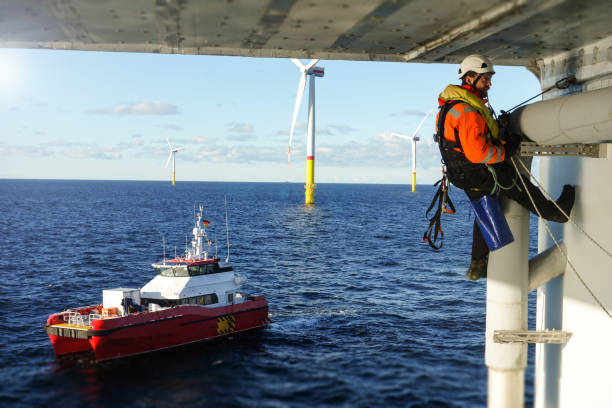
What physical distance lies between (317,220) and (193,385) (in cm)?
7720

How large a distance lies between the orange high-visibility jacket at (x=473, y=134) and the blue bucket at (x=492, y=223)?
2.64ft

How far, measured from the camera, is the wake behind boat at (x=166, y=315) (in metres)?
24.5

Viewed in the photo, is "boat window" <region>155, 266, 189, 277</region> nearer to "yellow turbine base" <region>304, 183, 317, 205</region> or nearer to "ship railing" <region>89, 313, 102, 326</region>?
"ship railing" <region>89, 313, 102, 326</region>

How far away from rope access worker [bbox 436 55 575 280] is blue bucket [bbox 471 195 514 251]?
14 cm

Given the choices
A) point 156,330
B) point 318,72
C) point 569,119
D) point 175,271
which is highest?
point 318,72

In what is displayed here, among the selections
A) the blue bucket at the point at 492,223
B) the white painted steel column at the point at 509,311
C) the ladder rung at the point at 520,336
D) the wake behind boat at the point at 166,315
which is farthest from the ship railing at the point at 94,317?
the blue bucket at the point at 492,223

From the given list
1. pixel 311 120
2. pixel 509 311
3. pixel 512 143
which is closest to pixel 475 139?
pixel 512 143

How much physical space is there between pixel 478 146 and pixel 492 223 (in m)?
1.30

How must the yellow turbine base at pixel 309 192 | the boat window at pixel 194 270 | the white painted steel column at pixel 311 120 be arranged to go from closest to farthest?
1. the boat window at pixel 194 270
2. the white painted steel column at pixel 311 120
3. the yellow turbine base at pixel 309 192

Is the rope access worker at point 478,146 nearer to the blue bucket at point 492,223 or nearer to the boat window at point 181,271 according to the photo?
the blue bucket at point 492,223

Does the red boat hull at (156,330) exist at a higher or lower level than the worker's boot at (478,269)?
lower

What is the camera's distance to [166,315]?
85.8 ft

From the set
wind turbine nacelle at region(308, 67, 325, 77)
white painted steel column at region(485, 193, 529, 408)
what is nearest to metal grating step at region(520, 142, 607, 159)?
white painted steel column at region(485, 193, 529, 408)

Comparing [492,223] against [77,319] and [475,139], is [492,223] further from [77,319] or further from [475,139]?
[77,319]
